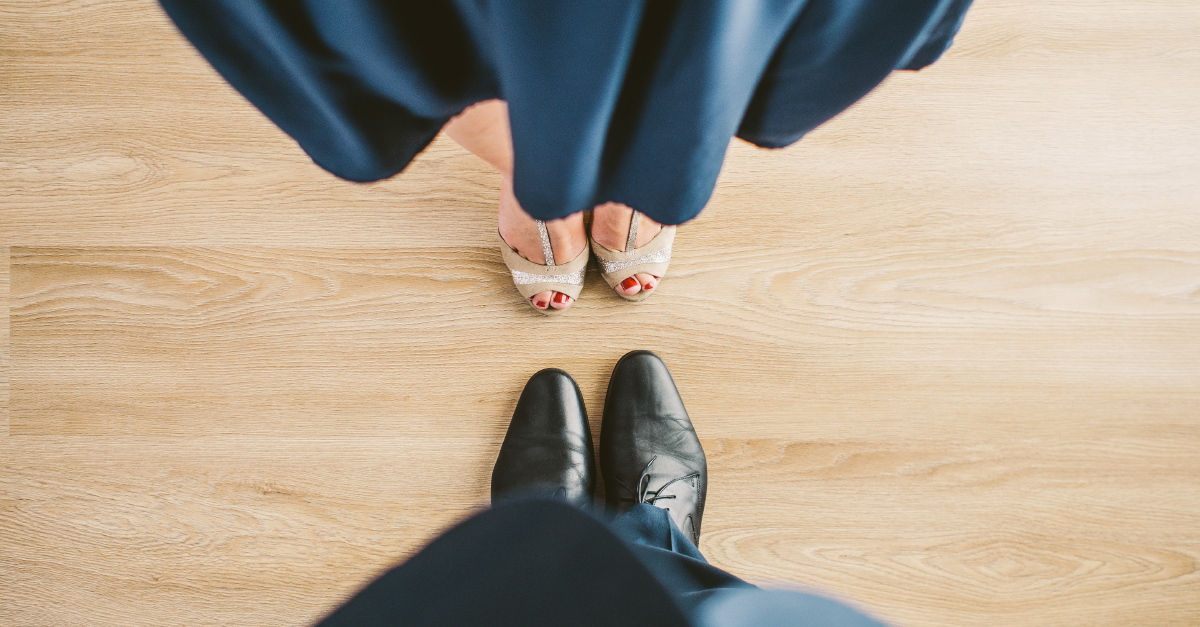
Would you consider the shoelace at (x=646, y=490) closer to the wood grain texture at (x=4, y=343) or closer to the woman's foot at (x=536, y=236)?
the woman's foot at (x=536, y=236)

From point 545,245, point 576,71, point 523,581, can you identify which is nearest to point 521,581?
point 523,581

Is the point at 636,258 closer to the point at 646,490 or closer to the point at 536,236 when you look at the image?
the point at 536,236

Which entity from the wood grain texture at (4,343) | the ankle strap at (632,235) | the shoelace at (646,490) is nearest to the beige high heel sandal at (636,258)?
the ankle strap at (632,235)

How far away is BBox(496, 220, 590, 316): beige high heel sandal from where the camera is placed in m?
0.86

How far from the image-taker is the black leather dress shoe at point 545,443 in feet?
2.97

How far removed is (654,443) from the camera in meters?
0.93

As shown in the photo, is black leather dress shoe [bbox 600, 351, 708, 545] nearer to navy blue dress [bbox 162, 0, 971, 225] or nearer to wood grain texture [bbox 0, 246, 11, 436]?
navy blue dress [bbox 162, 0, 971, 225]

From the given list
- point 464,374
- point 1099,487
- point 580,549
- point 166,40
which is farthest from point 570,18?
point 1099,487

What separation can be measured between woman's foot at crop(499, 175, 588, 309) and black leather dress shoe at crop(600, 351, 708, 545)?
0.18m

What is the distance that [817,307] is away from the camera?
3.04 ft

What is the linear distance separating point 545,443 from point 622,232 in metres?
0.36

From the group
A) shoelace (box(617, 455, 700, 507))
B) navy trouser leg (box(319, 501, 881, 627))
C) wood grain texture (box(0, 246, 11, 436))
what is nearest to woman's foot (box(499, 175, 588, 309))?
shoelace (box(617, 455, 700, 507))

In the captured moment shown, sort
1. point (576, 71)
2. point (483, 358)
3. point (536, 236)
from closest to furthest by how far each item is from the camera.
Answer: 1. point (576, 71)
2. point (536, 236)
3. point (483, 358)

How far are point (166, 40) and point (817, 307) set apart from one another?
3.70ft
